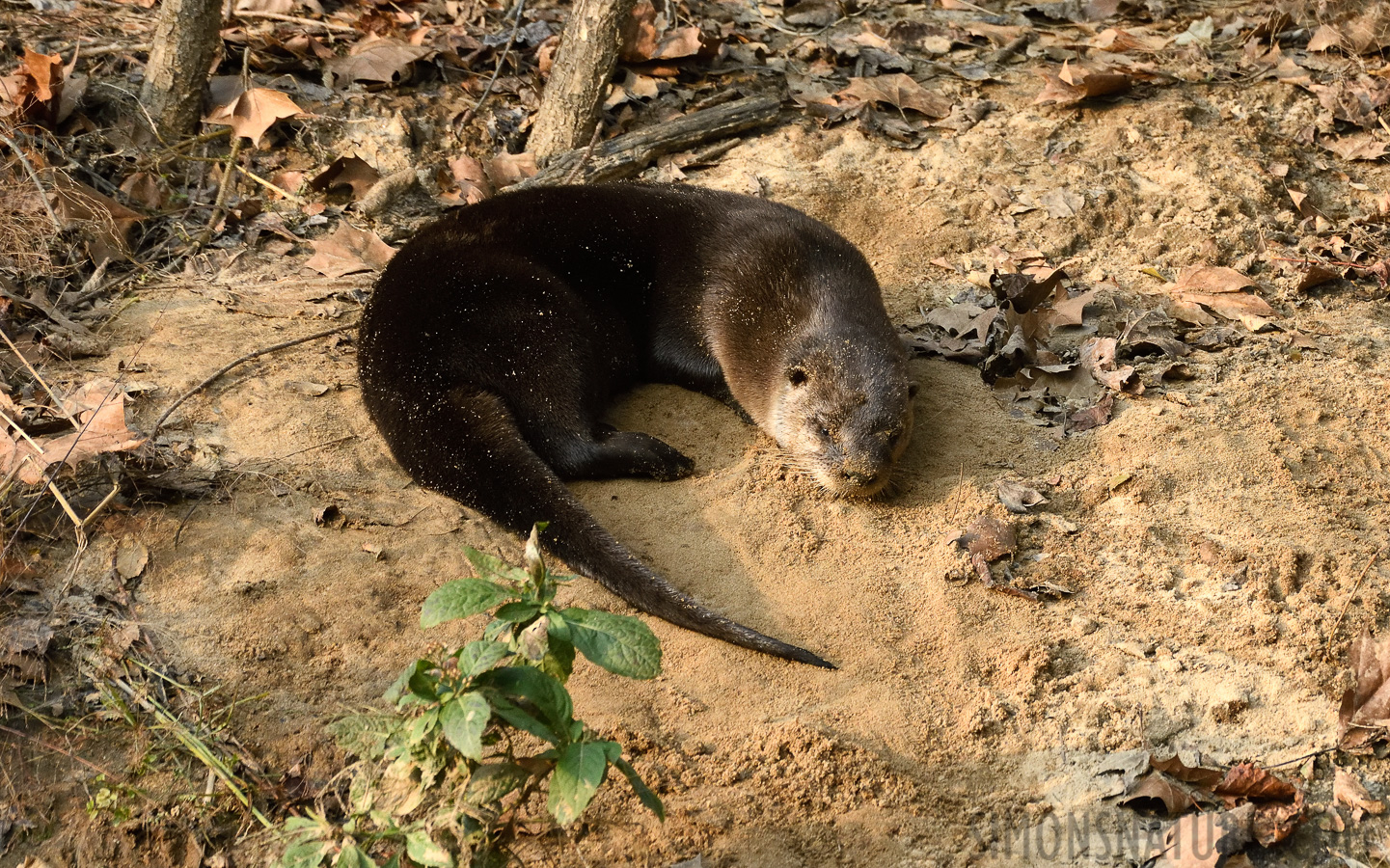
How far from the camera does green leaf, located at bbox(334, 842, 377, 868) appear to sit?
1529 millimetres

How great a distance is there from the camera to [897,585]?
249 centimetres

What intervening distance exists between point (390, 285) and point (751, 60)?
2.15 m

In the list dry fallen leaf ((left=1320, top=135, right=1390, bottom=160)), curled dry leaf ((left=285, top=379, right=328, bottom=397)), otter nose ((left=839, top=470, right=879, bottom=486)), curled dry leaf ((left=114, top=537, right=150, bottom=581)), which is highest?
dry fallen leaf ((left=1320, top=135, right=1390, bottom=160))

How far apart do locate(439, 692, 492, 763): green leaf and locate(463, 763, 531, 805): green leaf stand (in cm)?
11

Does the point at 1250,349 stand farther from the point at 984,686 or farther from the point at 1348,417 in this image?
the point at 984,686

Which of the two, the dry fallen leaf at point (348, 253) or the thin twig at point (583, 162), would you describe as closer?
the dry fallen leaf at point (348, 253)

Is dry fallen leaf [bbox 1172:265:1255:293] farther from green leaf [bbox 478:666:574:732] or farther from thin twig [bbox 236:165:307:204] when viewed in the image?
thin twig [bbox 236:165:307:204]

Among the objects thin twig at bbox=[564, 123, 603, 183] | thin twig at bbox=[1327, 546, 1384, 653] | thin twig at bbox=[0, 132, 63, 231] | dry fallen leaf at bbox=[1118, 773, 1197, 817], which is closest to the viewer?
dry fallen leaf at bbox=[1118, 773, 1197, 817]

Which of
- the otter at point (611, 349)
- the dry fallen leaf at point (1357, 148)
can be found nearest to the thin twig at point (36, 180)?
the otter at point (611, 349)

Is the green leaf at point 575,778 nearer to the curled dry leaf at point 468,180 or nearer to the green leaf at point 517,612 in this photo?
the green leaf at point 517,612

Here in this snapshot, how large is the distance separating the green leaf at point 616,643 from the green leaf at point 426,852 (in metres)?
0.33

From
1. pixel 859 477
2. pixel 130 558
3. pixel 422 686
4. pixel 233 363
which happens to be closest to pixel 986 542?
pixel 859 477

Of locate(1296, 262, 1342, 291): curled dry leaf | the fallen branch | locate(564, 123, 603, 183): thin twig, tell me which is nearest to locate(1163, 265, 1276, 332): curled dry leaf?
locate(1296, 262, 1342, 291): curled dry leaf

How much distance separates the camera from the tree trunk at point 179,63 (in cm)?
361
